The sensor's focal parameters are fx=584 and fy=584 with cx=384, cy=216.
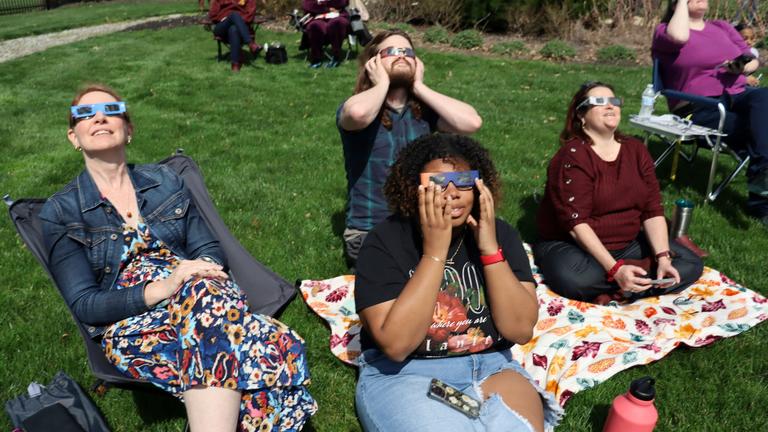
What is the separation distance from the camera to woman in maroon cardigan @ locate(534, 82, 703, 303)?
388cm

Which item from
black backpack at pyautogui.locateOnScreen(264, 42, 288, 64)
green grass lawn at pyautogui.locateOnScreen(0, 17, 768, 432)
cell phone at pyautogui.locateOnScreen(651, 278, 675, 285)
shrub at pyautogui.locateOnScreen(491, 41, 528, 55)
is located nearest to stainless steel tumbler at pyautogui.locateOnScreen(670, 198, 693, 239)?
green grass lawn at pyautogui.locateOnScreen(0, 17, 768, 432)

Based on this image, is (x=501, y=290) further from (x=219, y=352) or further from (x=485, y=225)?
(x=219, y=352)

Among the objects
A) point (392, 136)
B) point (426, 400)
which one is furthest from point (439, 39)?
point (426, 400)

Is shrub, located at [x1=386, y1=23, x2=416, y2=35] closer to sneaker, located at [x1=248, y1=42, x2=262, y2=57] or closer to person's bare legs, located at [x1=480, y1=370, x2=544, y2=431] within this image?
sneaker, located at [x1=248, y1=42, x2=262, y2=57]

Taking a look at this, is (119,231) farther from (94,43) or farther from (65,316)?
(94,43)

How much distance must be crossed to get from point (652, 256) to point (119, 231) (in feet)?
10.9

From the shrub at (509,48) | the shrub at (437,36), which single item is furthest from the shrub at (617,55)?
the shrub at (437,36)

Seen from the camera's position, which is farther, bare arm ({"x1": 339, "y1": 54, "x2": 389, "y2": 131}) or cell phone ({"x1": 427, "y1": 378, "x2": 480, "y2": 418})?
bare arm ({"x1": 339, "y1": 54, "x2": 389, "y2": 131})

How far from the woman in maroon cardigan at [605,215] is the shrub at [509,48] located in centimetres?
936

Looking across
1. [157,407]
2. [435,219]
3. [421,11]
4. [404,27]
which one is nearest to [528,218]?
[435,219]

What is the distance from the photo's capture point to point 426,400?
7.55 ft

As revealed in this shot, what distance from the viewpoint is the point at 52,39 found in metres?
15.1

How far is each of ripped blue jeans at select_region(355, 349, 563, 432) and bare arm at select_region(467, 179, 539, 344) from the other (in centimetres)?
21

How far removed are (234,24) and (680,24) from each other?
806cm
